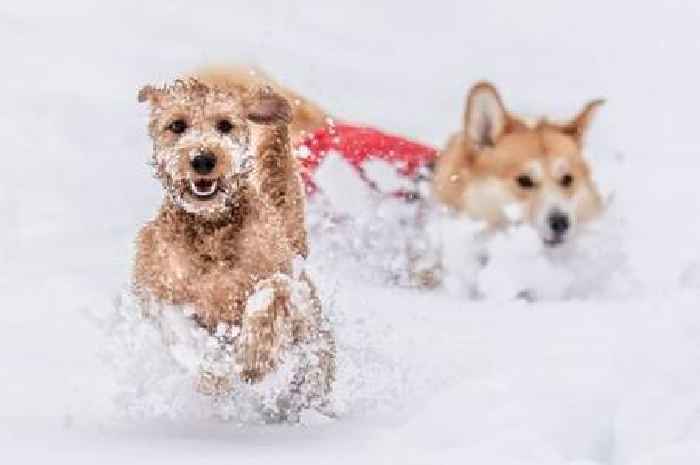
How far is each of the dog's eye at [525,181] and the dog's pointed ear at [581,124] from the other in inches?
11.2

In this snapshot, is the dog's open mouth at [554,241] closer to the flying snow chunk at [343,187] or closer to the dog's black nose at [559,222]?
the dog's black nose at [559,222]

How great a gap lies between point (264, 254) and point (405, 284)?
2209 mm

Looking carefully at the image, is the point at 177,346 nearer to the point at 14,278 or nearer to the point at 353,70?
the point at 14,278

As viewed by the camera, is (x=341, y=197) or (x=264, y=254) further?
(x=341, y=197)

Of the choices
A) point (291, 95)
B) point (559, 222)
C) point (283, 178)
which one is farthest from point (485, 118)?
point (283, 178)

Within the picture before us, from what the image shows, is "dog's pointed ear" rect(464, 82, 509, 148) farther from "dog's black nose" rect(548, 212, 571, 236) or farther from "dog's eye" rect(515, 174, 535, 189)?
"dog's black nose" rect(548, 212, 571, 236)

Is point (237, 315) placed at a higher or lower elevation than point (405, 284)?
lower

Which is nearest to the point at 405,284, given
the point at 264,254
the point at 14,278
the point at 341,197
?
the point at 341,197

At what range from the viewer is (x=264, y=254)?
5.39 m

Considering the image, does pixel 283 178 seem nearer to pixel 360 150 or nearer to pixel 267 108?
pixel 267 108

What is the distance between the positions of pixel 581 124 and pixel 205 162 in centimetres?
271

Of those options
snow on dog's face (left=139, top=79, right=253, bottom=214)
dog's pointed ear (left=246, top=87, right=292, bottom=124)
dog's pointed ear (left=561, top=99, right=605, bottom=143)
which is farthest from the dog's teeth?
dog's pointed ear (left=561, top=99, right=605, bottom=143)

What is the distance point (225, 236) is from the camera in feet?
17.5

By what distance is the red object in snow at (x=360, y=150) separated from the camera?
7.55m
